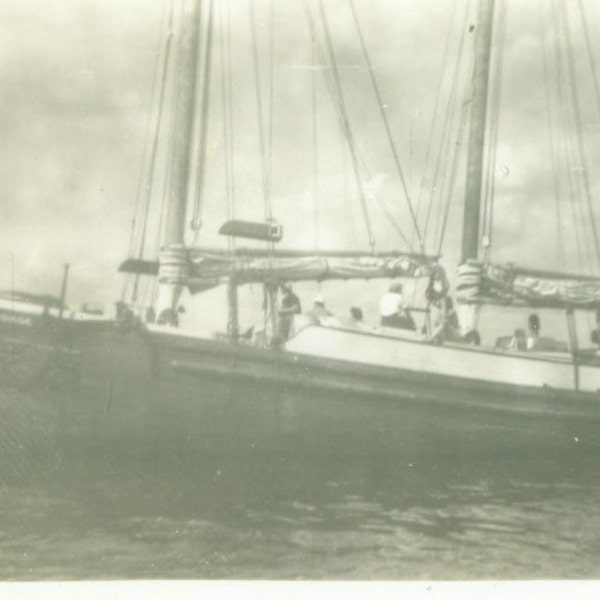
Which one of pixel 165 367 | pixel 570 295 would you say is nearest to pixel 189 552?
pixel 165 367

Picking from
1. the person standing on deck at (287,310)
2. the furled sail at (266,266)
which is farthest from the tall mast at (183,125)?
the person standing on deck at (287,310)

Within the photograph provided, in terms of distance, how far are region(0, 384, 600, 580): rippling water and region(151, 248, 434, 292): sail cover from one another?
293 cm

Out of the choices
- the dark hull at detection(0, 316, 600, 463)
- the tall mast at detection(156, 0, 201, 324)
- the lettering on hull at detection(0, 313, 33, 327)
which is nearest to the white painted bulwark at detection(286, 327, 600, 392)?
the dark hull at detection(0, 316, 600, 463)

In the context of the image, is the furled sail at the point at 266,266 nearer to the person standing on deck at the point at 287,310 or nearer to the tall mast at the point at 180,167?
the tall mast at the point at 180,167

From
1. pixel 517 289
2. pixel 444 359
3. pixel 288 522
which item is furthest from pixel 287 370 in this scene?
pixel 517 289

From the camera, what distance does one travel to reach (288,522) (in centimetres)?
891

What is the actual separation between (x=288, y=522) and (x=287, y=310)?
14.0 ft

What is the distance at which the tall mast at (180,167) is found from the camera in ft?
40.5

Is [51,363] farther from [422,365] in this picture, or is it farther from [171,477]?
[422,365]

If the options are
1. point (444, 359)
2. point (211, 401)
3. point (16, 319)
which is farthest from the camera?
point (444, 359)

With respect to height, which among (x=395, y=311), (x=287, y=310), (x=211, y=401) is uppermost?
(x=395, y=311)

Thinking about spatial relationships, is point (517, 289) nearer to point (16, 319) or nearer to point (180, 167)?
point (180, 167)

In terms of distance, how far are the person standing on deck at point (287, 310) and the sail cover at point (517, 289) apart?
11.3 feet

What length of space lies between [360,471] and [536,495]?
2.44 m
